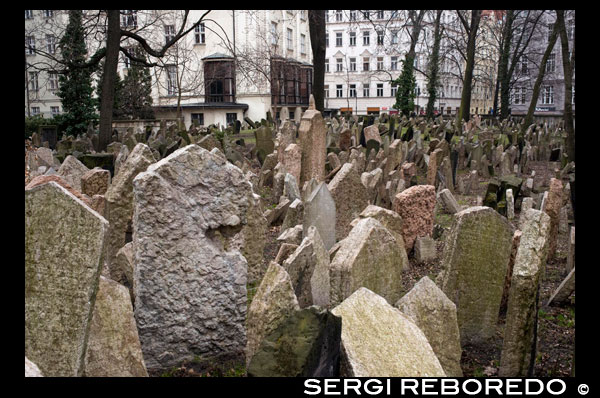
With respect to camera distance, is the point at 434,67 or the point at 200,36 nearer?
the point at 434,67

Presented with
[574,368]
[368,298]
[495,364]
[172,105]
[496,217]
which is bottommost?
[495,364]

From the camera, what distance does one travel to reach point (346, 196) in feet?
27.6

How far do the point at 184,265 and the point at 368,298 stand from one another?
1396 millimetres

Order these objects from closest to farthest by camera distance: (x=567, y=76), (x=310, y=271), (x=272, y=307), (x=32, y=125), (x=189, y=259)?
(x=272, y=307) → (x=189, y=259) → (x=310, y=271) → (x=567, y=76) → (x=32, y=125)

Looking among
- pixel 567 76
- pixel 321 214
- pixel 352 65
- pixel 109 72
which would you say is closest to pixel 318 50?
pixel 109 72

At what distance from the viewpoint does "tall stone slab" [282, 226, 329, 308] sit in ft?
16.6

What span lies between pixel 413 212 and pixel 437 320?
3.40m

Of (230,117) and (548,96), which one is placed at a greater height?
(548,96)

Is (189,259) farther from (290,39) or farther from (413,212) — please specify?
(290,39)

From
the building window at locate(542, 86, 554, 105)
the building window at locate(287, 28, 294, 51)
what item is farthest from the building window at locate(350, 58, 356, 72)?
the building window at locate(542, 86, 554, 105)

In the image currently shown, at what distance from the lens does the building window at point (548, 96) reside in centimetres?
5659

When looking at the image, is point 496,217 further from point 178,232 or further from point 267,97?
point 267,97

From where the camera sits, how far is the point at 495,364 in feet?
16.3
